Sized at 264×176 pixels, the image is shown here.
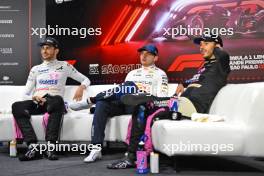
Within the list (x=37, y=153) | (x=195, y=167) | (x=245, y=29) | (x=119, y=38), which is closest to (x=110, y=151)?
(x=37, y=153)

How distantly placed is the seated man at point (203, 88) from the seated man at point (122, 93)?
290 mm

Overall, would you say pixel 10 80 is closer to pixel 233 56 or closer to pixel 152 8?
pixel 152 8

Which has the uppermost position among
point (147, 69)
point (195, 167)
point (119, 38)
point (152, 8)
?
point (152, 8)

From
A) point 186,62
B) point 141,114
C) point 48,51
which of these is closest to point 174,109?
point 141,114

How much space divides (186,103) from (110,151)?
131cm

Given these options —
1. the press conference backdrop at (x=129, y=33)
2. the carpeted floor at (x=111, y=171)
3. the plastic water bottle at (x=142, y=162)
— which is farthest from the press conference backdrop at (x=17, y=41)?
the plastic water bottle at (x=142, y=162)

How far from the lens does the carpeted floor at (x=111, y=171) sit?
2.87m

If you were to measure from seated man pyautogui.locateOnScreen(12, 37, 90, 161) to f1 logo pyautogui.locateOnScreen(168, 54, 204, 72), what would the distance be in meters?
1.38

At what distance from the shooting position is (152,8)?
17.2ft

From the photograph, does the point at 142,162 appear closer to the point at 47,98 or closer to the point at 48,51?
the point at 47,98

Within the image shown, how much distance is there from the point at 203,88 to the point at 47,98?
1.48 meters

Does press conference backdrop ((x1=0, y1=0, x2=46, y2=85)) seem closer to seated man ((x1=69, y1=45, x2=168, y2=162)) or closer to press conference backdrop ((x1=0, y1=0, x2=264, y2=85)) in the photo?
press conference backdrop ((x1=0, y1=0, x2=264, y2=85))

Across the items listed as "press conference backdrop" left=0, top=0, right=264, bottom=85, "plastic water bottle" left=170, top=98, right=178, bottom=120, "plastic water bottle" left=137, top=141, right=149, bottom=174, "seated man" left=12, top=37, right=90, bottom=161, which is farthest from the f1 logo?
"plastic water bottle" left=137, top=141, right=149, bottom=174

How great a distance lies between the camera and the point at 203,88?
10.9 feet
